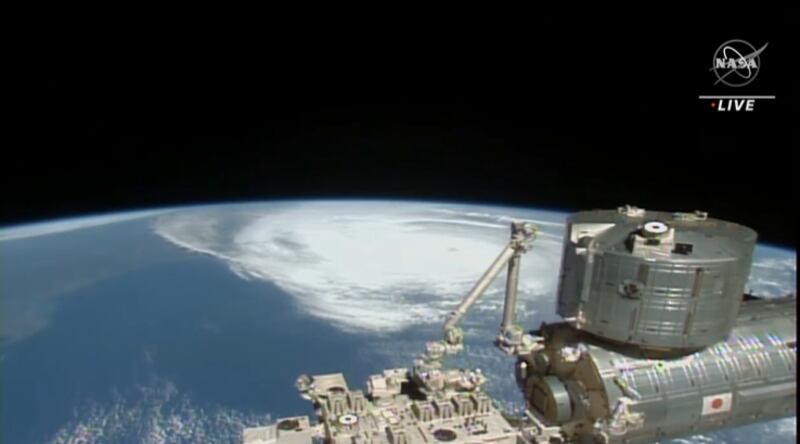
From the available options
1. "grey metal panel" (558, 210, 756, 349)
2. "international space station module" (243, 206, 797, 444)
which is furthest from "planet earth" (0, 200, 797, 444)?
"grey metal panel" (558, 210, 756, 349)

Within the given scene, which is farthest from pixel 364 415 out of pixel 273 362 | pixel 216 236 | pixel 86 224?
pixel 86 224

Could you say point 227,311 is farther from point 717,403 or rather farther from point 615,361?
point 717,403

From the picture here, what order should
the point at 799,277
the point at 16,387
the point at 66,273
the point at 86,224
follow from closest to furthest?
the point at 799,277 → the point at 16,387 → the point at 66,273 → the point at 86,224

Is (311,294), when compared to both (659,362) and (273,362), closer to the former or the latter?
(273,362)

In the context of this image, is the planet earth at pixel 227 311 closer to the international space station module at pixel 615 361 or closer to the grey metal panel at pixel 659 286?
the international space station module at pixel 615 361

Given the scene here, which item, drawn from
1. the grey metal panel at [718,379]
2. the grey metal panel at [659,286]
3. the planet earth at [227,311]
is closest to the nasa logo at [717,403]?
the grey metal panel at [718,379]
